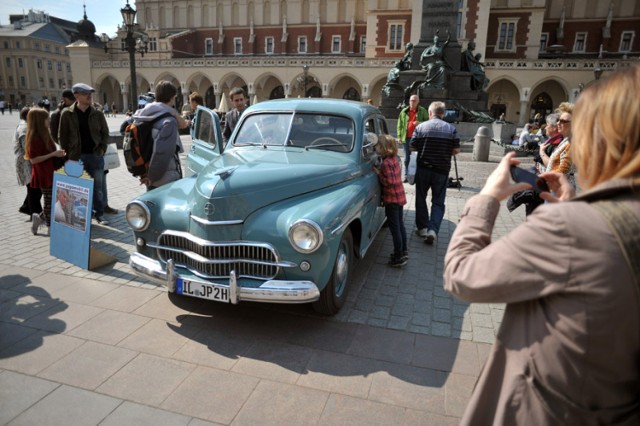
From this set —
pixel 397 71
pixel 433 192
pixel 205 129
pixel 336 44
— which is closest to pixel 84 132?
pixel 205 129

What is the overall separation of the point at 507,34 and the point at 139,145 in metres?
45.8

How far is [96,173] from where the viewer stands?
6578 mm

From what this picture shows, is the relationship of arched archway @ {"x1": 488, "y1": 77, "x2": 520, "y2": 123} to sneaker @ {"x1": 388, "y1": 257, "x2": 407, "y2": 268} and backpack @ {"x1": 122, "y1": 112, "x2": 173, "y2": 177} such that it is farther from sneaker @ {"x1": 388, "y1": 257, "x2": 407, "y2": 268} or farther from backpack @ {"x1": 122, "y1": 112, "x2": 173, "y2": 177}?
backpack @ {"x1": 122, "y1": 112, "x2": 173, "y2": 177}

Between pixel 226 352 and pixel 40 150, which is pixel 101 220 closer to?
pixel 40 150

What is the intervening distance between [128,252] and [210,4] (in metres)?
58.0

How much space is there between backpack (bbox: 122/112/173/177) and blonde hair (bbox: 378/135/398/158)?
270 centimetres

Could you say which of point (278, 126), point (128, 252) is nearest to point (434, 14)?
point (278, 126)

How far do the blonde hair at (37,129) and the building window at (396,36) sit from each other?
139 feet

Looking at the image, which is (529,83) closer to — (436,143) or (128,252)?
(436,143)

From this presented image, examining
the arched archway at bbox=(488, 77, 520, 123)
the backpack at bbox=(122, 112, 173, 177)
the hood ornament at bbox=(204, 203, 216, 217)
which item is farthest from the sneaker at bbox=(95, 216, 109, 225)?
the arched archway at bbox=(488, 77, 520, 123)

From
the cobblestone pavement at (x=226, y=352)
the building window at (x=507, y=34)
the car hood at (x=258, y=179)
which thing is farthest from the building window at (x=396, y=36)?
the car hood at (x=258, y=179)

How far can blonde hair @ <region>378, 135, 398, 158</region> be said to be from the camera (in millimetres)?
5039

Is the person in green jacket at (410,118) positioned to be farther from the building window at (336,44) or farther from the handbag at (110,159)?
the building window at (336,44)

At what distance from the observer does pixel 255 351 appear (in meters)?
3.39
